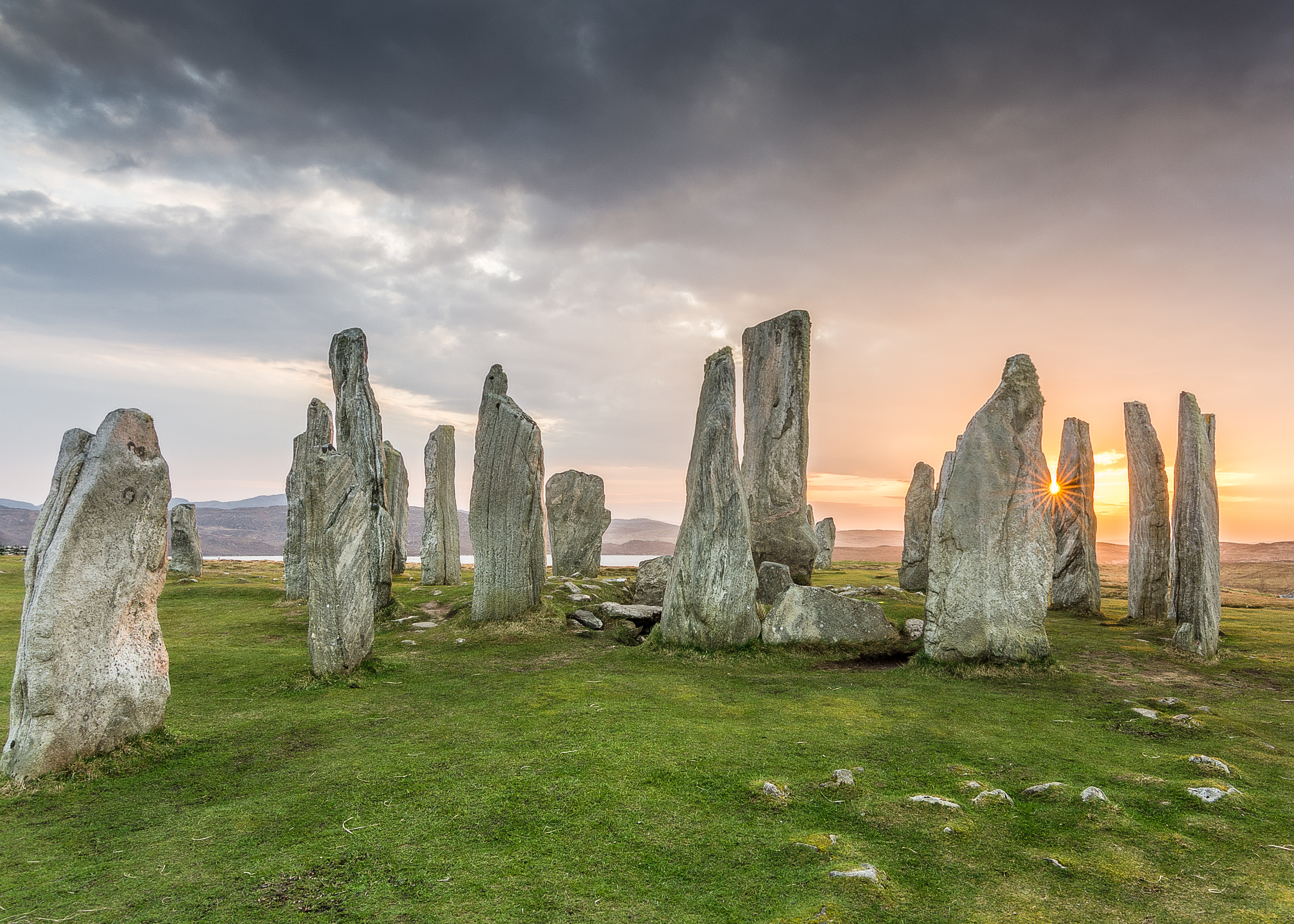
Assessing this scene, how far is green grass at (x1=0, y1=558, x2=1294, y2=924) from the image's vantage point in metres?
4.05

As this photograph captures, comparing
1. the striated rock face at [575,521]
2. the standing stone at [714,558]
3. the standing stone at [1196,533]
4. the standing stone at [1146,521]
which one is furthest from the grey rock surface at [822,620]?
the striated rock face at [575,521]

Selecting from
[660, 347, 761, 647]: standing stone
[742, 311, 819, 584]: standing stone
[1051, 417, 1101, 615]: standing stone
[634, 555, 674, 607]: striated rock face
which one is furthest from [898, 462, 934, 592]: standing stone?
[660, 347, 761, 647]: standing stone

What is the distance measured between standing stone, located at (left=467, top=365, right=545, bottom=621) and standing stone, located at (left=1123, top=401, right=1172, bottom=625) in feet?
44.5

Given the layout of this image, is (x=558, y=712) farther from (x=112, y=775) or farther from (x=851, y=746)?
(x=112, y=775)

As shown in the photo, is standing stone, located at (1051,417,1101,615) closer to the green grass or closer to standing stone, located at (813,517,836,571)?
the green grass

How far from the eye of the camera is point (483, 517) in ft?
45.8

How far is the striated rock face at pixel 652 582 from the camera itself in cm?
1673

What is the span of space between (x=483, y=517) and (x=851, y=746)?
30.0 ft

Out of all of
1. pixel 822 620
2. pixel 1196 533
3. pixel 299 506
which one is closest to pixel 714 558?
pixel 822 620

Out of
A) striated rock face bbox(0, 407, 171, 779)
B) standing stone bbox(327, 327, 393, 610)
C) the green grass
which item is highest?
standing stone bbox(327, 327, 393, 610)

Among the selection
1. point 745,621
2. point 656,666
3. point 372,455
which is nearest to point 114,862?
point 656,666

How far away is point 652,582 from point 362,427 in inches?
311

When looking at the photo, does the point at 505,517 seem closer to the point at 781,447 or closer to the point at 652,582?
the point at 652,582

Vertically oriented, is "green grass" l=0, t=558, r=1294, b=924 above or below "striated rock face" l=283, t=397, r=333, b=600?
below
